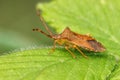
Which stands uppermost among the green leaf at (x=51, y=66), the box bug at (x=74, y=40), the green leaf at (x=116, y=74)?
the box bug at (x=74, y=40)

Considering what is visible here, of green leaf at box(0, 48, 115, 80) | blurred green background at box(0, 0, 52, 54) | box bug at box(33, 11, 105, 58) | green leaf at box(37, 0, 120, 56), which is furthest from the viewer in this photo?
blurred green background at box(0, 0, 52, 54)

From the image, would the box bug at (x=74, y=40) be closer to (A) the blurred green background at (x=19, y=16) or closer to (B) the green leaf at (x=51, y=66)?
(B) the green leaf at (x=51, y=66)

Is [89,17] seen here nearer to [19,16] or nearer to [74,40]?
[74,40]

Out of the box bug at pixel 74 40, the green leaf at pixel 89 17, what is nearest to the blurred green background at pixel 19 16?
the green leaf at pixel 89 17

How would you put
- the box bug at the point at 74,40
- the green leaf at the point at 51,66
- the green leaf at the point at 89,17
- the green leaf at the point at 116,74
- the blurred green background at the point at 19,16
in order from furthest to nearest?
the blurred green background at the point at 19,16 → the green leaf at the point at 89,17 → the box bug at the point at 74,40 → the green leaf at the point at 116,74 → the green leaf at the point at 51,66

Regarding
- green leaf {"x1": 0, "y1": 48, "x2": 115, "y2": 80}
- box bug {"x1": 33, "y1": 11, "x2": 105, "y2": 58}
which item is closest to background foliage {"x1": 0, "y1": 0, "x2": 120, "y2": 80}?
green leaf {"x1": 0, "y1": 48, "x2": 115, "y2": 80}

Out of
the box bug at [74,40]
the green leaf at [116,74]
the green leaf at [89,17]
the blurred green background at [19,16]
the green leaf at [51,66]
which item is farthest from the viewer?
the blurred green background at [19,16]

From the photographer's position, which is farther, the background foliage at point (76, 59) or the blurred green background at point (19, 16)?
the blurred green background at point (19, 16)

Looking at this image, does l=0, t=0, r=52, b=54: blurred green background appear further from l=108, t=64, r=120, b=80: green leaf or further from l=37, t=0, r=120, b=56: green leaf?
l=108, t=64, r=120, b=80: green leaf
